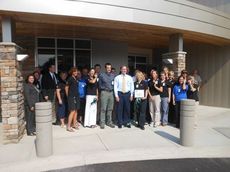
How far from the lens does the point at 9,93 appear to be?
21.8 ft

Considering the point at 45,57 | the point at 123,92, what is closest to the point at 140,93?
the point at 123,92

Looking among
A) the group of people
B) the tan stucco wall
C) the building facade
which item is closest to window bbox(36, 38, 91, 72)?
the building facade

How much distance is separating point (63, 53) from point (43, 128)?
6277 millimetres

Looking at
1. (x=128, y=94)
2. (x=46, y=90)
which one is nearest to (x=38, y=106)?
(x=46, y=90)

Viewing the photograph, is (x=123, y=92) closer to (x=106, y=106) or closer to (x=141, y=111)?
(x=106, y=106)

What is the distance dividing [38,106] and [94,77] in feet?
9.02

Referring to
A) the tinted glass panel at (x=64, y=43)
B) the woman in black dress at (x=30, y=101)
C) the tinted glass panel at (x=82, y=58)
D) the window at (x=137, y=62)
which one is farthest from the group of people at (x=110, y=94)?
the window at (x=137, y=62)

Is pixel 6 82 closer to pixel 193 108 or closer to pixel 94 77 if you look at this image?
pixel 94 77

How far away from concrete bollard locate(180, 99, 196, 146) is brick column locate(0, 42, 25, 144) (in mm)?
4243

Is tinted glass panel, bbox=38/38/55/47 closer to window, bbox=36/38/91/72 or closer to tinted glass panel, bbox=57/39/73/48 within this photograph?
window, bbox=36/38/91/72

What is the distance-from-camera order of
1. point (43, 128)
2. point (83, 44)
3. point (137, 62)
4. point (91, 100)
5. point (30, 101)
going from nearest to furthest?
point (43, 128), point (30, 101), point (91, 100), point (83, 44), point (137, 62)

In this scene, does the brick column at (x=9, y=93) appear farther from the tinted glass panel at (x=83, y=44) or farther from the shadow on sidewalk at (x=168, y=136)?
the tinted glass panel at (x=83, y=44)

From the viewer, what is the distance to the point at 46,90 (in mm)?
8273

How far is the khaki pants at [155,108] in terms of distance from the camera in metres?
8.41
